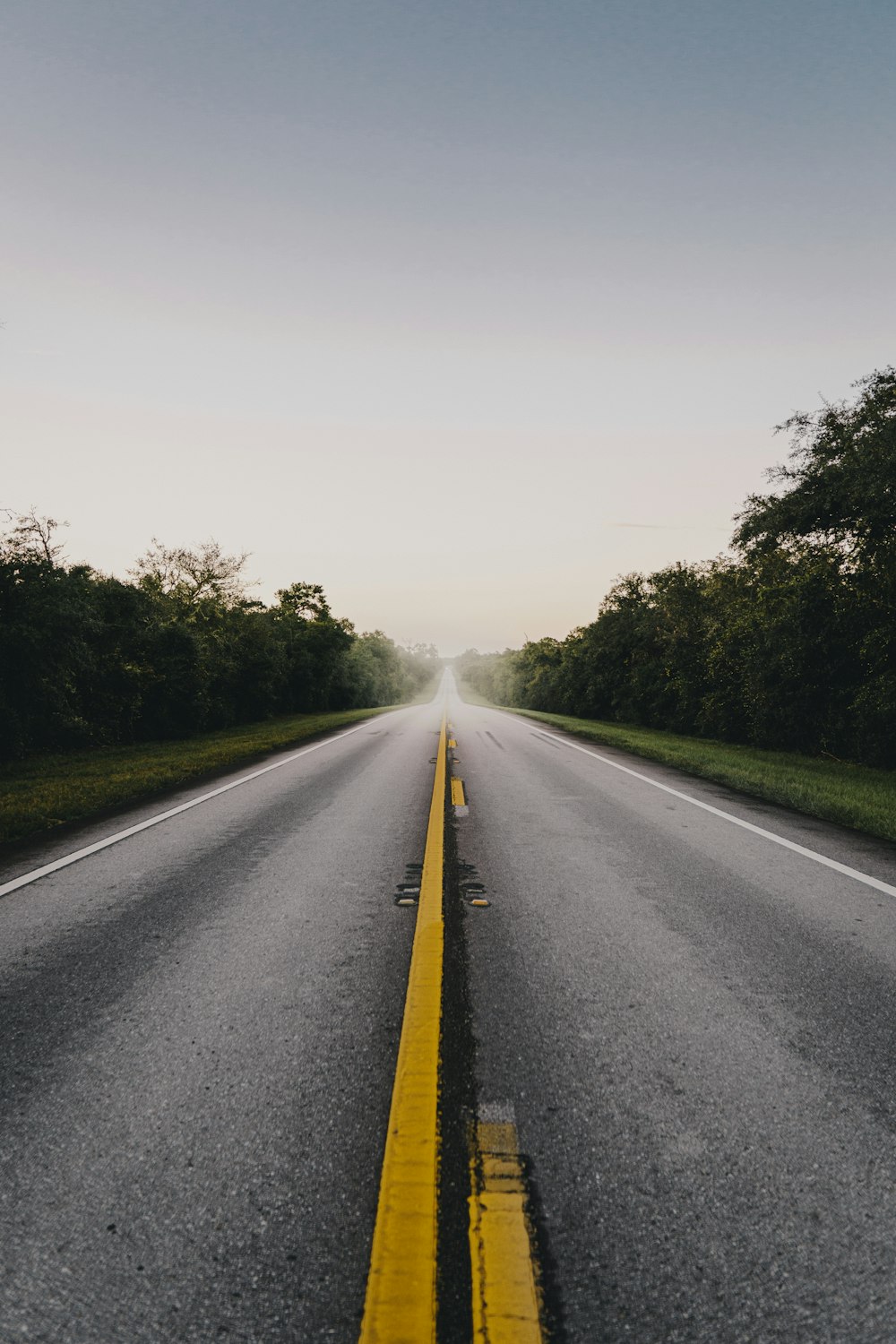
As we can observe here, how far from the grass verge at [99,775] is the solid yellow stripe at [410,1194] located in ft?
19.0

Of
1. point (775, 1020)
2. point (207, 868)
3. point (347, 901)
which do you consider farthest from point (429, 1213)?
point (207, 868)

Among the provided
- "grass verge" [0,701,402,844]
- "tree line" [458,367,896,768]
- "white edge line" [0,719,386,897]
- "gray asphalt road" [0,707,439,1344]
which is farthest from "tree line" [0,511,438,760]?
"tree line" [458,367,896,768]

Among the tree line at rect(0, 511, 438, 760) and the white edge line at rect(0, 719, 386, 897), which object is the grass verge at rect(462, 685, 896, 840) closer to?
the white edge line at rect(0, 719, 386, 897)

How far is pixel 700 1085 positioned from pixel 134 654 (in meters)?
21.4

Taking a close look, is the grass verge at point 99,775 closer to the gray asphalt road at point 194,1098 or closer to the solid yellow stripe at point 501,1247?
the gray asphalt road at point 194,1098

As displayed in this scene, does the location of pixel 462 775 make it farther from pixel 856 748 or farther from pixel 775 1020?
pixel 856 748

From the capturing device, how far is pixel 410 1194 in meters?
1.85

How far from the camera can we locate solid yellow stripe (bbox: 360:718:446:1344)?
4.87 feet

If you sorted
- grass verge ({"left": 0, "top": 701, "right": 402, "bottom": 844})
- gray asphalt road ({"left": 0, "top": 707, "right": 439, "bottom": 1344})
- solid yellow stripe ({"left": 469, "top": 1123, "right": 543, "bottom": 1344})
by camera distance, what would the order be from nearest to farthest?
1. solid yellow stripe ({"left": 469, "top": 1123, "right": 543, "bottom": 1344})
2. gray asphalt road ({"left": 0, "top": 707, "right": 439, "bottom": 1344})
3. grass verge ({"left": 0, "top": 701, "right": 402, "bottom": 844})

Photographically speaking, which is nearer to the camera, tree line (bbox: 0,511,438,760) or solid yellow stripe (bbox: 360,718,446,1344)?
solid yellow stripe (bbox: 360,718,446,1344)

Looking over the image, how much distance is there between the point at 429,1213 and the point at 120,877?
4.29 metres

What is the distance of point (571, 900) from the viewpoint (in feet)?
15.0

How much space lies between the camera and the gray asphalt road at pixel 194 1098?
5.15 ft

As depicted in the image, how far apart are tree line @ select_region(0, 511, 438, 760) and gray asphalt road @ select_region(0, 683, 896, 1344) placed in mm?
10003
